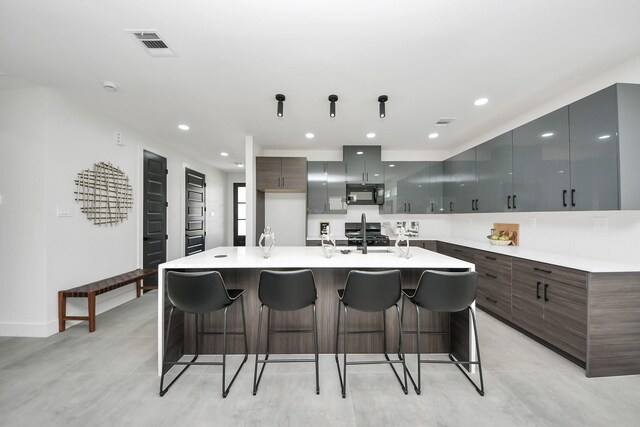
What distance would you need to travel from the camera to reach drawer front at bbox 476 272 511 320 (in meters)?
2.85

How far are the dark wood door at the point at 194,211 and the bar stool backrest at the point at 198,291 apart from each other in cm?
413

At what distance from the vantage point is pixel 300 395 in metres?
1.79

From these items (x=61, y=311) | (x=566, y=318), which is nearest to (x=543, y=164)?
(x=566, y=318)

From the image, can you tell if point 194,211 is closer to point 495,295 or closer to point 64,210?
point 64,210

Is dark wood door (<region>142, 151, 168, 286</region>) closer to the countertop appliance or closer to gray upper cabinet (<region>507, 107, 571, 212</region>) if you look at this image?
the countertop appliance

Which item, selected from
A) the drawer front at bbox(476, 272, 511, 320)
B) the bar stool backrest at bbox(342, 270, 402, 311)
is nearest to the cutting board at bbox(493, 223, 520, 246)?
the drawer front at bbox(476, 272, 511, 320)

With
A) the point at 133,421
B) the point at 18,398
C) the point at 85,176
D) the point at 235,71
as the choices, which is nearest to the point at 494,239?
the point at 235,71

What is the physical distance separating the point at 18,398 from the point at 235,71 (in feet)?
9.76

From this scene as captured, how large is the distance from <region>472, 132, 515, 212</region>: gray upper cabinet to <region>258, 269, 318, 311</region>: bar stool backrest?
9.30ft

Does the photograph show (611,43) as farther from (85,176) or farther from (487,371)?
(85,176)

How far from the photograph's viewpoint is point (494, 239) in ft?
11.8

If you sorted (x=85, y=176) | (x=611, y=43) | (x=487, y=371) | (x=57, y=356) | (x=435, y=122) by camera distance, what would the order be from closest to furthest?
(x=611, y=43) → (x=487, y=371) → (x=57, y=356) → (x=85, y=176) → (x=435, y=122)

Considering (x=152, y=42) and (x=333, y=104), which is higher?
(x=152, y=42)

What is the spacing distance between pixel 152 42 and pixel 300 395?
286 centimetres
